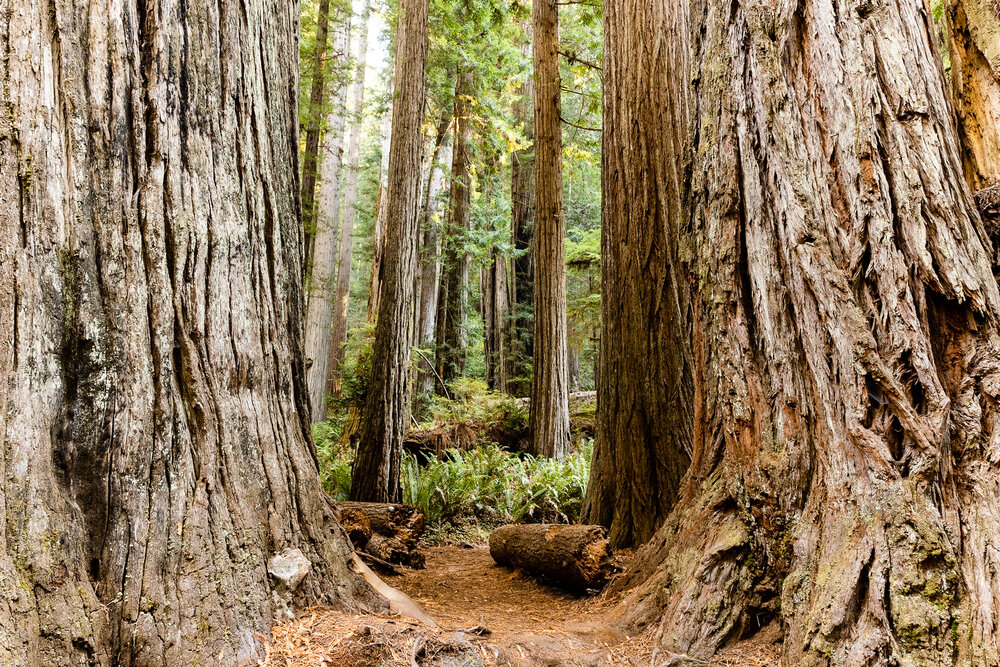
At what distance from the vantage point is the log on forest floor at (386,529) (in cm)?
525

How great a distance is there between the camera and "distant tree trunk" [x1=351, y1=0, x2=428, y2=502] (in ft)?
22.5

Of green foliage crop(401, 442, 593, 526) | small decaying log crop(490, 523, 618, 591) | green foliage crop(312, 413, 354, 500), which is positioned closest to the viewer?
small decaying log crop(490, 523, 618, 591)

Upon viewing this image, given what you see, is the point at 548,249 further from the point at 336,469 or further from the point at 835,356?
the point at 835,356

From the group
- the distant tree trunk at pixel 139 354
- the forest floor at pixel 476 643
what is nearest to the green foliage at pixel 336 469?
the forest floor at pixel 476 643

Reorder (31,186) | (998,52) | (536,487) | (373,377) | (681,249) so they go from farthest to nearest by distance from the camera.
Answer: (536,487)
(373,377)
(681,249)
(998,52)
(31,186)

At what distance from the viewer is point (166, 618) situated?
2146mm

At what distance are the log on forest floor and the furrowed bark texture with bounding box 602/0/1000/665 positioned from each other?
9.46 ft

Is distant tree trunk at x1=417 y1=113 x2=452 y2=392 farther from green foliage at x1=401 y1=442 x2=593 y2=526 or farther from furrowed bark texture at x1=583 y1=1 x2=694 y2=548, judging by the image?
furrowed bark texture at x1=583 y1=1 x2=694 y2=548

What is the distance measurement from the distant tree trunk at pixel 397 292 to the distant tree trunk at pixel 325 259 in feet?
17.7

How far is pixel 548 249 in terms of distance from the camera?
8953 millimetres

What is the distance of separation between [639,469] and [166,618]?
3.26 m

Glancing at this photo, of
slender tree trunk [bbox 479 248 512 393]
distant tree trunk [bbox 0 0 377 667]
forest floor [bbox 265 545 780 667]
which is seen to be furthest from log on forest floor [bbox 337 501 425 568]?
slender tree trunk [bbox 479 248 512 393]

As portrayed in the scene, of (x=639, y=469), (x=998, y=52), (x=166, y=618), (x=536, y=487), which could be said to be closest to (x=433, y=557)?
(x=536, y=487)

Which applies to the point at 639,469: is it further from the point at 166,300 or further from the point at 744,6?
the point at 166,300
